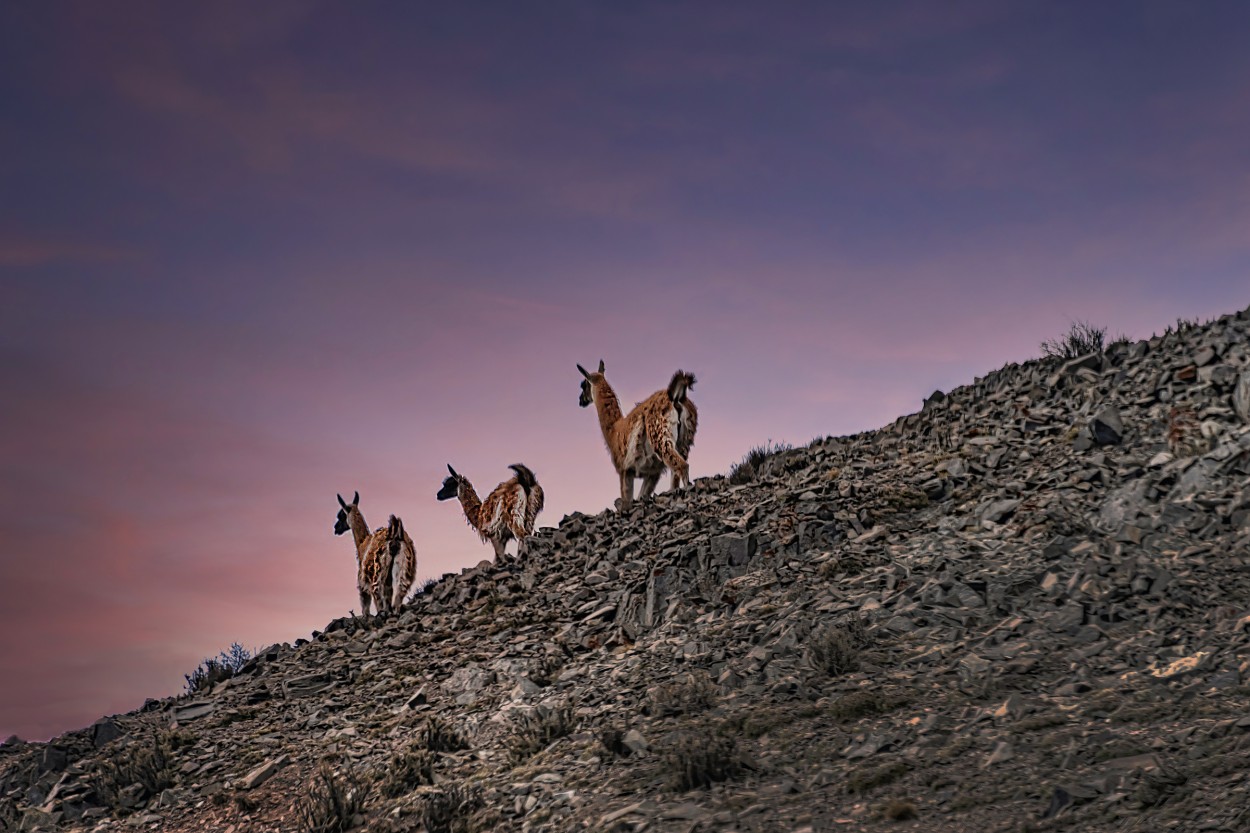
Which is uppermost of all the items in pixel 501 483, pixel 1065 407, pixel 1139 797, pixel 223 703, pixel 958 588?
pixel 501 483

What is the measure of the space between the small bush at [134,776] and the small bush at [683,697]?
7.93m

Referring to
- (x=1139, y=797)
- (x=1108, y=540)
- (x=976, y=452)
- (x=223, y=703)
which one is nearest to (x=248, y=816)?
(x=223, y=703)

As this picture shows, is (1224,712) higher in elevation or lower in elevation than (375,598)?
lower

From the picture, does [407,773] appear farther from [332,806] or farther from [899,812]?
[899,812]

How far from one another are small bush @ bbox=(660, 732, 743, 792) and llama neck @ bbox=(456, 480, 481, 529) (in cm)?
1639

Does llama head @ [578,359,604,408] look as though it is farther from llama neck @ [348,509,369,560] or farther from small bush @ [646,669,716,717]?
small bush @ [646,669,716,717]

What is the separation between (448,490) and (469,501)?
34.4 inches

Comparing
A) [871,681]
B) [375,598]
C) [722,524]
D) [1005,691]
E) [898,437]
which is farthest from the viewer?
[375,598]

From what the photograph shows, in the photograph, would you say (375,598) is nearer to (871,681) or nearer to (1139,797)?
(871,681)

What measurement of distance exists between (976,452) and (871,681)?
25.9ft

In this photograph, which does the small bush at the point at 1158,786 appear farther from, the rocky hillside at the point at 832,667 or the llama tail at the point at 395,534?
the llama tail at the point at 395,534

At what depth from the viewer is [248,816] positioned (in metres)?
12.9

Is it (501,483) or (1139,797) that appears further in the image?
(501,483)

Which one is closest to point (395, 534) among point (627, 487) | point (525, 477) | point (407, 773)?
point (525, 477)
